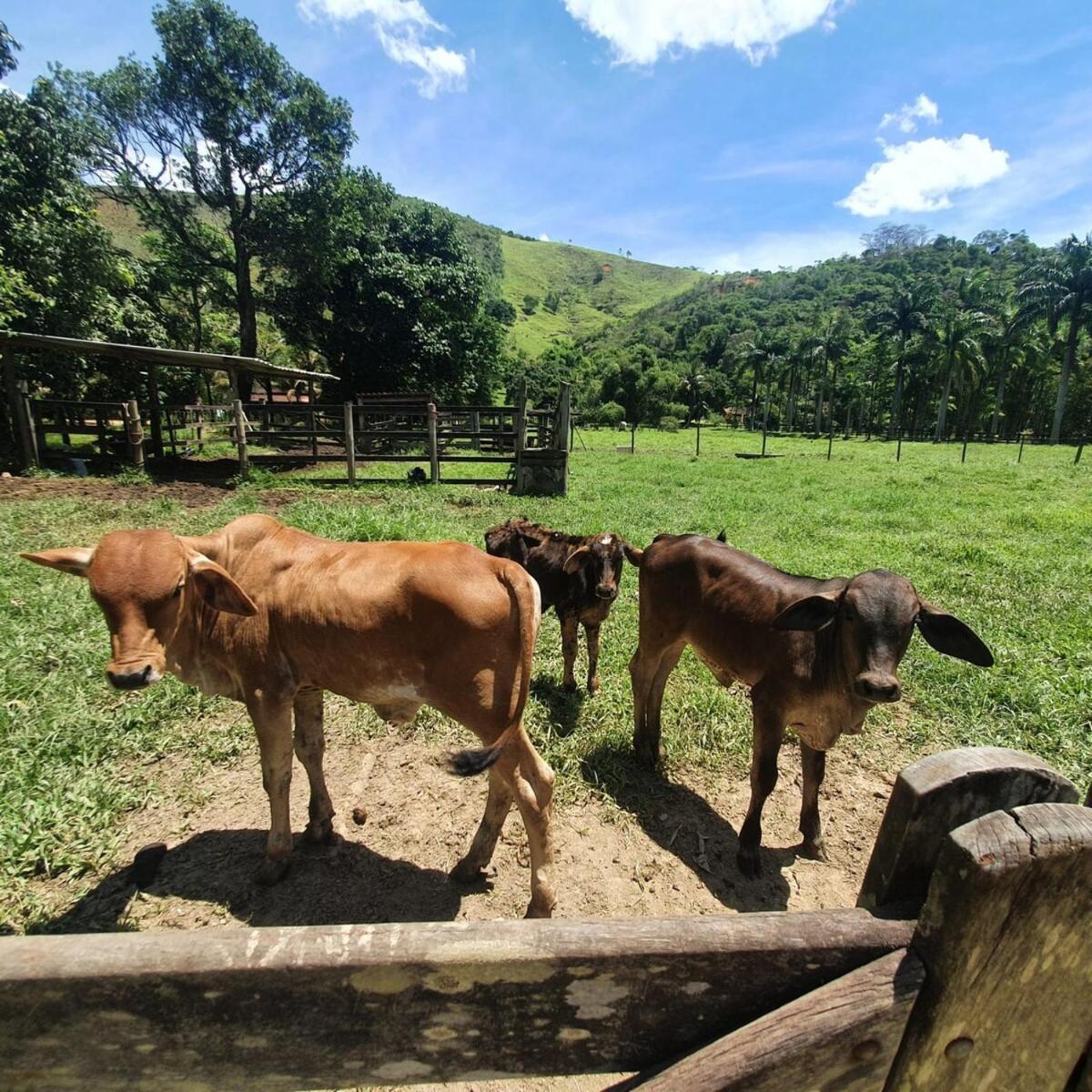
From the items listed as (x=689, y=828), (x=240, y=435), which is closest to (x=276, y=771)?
(x=689, y=828)

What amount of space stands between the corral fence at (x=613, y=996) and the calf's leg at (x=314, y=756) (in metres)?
2.42

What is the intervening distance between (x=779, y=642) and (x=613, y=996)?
2612mm

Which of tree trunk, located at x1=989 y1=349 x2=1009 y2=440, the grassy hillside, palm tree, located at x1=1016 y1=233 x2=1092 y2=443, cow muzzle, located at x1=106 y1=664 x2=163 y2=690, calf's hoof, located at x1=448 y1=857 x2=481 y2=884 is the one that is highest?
the grassy hillside

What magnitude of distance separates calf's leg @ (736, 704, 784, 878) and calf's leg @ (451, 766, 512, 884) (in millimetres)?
1436

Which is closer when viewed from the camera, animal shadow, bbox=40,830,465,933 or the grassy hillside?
animal shadow, bbox=40,830,465,933

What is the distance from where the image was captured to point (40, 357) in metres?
18.6

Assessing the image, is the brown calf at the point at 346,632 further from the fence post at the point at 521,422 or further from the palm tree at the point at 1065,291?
the palm tree at the point at 1065,291

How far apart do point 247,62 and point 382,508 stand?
23385mm

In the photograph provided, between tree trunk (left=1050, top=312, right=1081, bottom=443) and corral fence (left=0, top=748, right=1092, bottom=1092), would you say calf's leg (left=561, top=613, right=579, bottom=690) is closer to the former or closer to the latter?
corral fence (left=0, top=748, right=1092, bottom=1092)

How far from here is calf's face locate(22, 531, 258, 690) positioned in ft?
8.29

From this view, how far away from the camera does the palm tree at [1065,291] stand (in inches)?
1715

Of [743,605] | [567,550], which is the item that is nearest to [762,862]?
[743,605]

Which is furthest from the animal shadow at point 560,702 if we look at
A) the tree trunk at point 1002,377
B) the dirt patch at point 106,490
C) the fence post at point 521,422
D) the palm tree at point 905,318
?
the tree trunk at point 1002,377

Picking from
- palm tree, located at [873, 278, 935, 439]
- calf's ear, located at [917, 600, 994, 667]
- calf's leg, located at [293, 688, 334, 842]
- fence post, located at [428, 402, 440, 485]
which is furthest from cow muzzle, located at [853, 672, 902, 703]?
palm tree, located at [873, 278, 935, 439]
